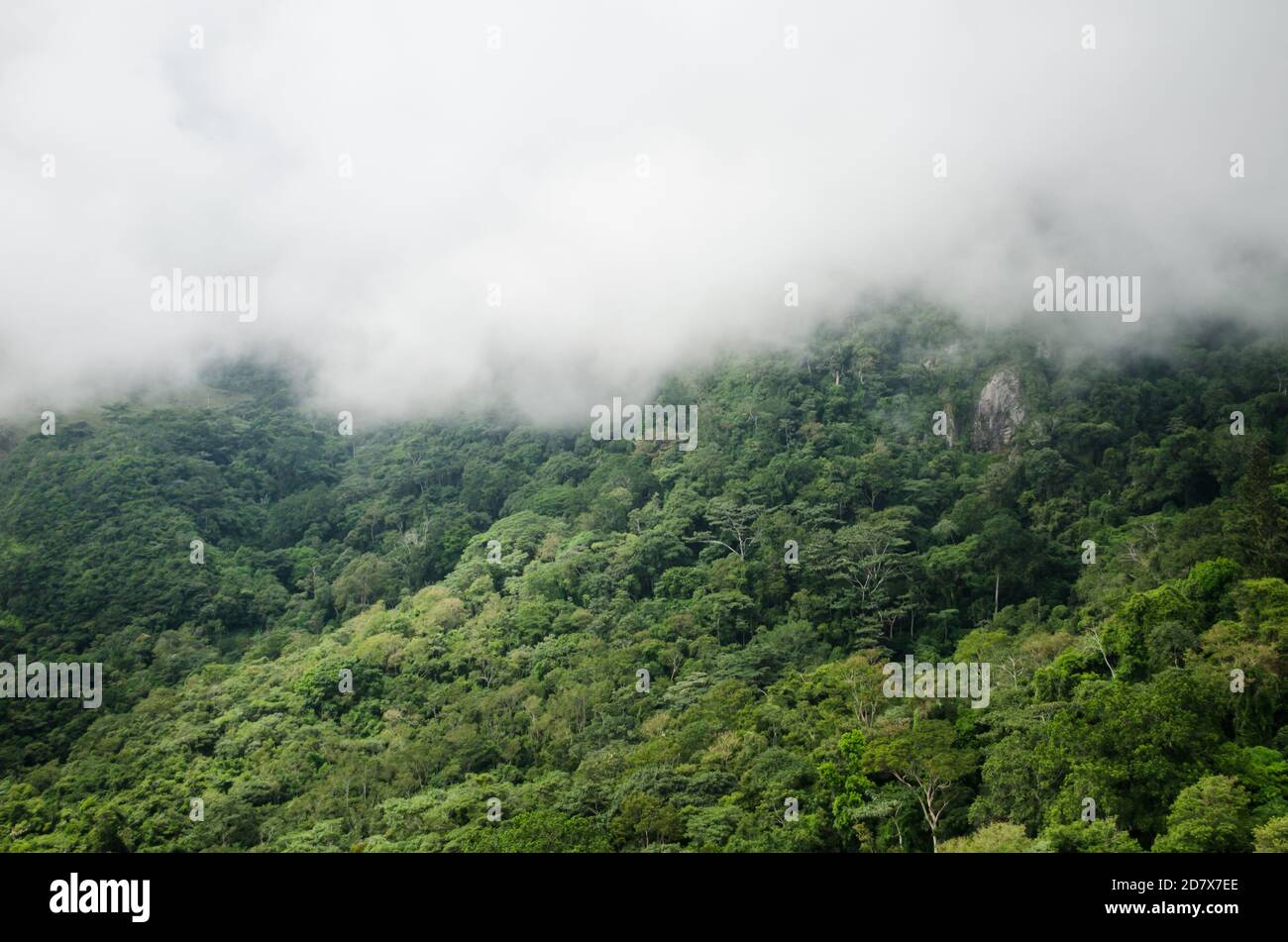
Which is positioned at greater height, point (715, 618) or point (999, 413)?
point (999, 413)

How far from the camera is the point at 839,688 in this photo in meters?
28.6

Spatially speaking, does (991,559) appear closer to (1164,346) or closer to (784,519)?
(784,519)

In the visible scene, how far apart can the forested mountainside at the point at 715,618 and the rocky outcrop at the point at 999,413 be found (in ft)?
0.52

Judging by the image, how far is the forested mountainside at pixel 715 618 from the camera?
2256cm

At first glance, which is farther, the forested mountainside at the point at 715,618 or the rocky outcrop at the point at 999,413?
the rocky outcrop at the point at 999,413

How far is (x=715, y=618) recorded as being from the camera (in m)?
35.6

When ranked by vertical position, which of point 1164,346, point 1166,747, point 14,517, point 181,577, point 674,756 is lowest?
point 674,756

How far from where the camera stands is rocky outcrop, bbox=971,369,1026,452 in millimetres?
44438

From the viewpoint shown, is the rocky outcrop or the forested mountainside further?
the rocky outcrop

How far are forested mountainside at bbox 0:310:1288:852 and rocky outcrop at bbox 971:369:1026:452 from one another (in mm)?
157

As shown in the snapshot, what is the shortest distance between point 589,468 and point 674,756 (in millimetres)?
27831

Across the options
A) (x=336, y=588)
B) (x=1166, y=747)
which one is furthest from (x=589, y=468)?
(x=1166, y=747)

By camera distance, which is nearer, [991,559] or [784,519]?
[991,559]

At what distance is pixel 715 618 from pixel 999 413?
19099mm
